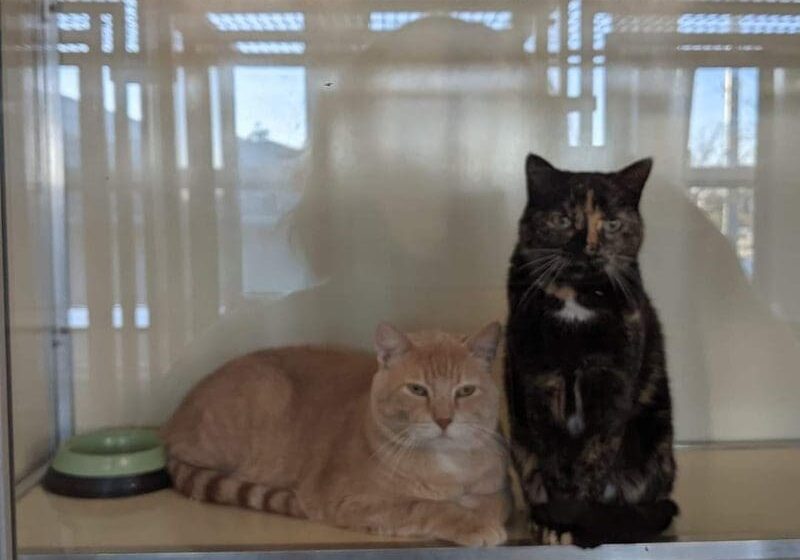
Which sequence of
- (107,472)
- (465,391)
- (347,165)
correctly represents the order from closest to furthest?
(465,391) → (107,472) → (347,165)

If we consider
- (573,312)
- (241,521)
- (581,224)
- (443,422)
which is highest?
(581,224)

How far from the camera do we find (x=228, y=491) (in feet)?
3.75

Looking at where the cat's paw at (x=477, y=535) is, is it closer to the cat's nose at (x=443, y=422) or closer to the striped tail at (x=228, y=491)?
the cat's nose at (x=443, y=422)

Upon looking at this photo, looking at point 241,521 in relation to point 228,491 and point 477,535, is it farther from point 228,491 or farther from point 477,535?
point 477,535

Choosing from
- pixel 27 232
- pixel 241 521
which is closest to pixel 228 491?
pixel 241 521

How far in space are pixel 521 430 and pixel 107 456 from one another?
0.59m

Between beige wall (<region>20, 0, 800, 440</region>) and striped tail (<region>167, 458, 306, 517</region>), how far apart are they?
25cm

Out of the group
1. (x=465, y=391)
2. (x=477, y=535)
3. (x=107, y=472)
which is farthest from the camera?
(x=107, y=472)

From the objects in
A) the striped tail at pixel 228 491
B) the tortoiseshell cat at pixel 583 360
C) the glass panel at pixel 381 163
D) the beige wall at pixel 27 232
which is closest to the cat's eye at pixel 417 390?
the tortoiseshell cat at pixel 583 360

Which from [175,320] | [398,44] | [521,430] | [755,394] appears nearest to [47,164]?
[175,320]

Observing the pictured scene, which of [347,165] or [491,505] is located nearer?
[491,505]

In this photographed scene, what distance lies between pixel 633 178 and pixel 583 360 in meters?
0.24

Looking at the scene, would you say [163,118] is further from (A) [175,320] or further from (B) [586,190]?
(B) [586,190]

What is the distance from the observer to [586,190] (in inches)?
39.9
